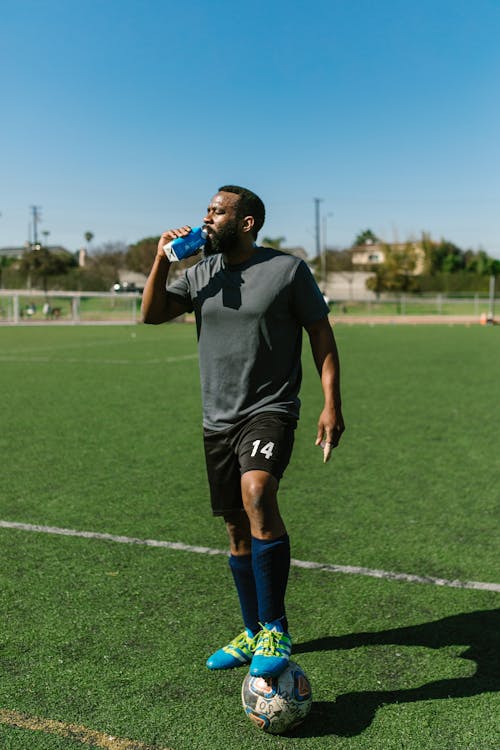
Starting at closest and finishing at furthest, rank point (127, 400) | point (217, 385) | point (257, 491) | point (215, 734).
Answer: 1. point (215, 734)
2. point (257, 491)
3. point (217, 385)
4. point (127, 400)

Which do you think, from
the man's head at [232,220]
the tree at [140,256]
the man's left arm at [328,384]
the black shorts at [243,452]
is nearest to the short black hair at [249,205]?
the man's head at [232,220]

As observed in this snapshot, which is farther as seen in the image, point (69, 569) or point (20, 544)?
point (20, 544)

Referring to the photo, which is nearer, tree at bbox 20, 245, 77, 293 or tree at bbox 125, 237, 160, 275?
tree at bbox 20, 245, 77, 293

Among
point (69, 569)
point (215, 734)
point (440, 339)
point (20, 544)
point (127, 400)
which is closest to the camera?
point (215, 734)

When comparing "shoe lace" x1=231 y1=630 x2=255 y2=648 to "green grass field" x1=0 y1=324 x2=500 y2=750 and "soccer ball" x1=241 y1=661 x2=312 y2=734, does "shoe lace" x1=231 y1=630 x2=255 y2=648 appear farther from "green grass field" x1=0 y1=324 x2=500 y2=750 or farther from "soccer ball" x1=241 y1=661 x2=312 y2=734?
"soccer ball" x1=241 y1=661 x2=312 y2=734

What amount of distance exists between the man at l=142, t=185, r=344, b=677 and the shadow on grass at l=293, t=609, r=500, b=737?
0.39m

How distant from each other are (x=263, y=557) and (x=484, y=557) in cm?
240

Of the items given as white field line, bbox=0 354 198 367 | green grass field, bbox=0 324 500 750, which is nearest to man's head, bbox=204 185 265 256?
green grass field, bbox=0 324 500 750

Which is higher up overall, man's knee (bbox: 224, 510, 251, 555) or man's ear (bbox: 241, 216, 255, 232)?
man's ear (bbox: 241, 216, 255, 232)

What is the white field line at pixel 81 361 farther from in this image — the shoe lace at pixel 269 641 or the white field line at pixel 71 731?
the white field line at pixel 71 731

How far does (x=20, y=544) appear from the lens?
222 inches

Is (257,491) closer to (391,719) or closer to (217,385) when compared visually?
(217,385)

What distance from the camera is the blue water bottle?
371cm

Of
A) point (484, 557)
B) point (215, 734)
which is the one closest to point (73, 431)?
point (484, 557)
